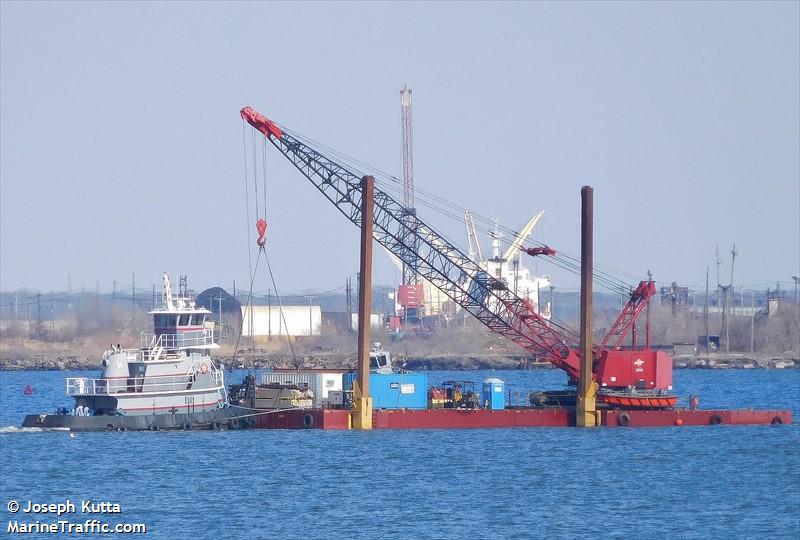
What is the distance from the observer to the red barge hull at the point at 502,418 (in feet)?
214

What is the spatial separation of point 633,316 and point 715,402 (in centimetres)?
2932

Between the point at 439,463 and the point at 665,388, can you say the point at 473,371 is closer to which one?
the point at 665,388

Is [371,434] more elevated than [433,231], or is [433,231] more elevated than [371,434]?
[433,231]

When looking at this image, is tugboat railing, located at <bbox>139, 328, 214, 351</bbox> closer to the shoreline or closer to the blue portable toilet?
the blue portable toilet

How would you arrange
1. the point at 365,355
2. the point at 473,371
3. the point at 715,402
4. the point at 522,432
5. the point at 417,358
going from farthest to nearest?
the point at 417,358, the point at 473,371, the point at 715,402, the point at 522,432, the point at 365,355

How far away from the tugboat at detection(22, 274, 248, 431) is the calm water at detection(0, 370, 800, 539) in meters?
0.78

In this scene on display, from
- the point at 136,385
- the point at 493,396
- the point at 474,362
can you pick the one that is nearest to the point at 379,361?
the point at 493,396

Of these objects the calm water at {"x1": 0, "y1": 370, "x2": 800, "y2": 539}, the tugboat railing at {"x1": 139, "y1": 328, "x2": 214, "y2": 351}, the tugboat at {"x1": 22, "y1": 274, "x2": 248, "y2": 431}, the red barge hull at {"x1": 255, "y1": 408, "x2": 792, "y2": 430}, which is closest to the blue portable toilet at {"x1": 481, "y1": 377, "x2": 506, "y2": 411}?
the calm water at {"x1": 0, "y1": 370, "x2": 800, "y2": 539}

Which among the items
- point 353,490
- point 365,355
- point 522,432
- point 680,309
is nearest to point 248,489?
point 353,490

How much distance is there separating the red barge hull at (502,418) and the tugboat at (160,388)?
271cm

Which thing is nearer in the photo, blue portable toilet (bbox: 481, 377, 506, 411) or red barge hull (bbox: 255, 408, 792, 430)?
red barge hull (bbox: 255, 408, 792, 430)

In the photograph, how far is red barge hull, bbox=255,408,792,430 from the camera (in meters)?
65.2

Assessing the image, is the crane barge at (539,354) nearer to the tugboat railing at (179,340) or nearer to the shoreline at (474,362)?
the tugboat railing at (179,340)

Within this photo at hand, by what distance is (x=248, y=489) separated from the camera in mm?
49344
